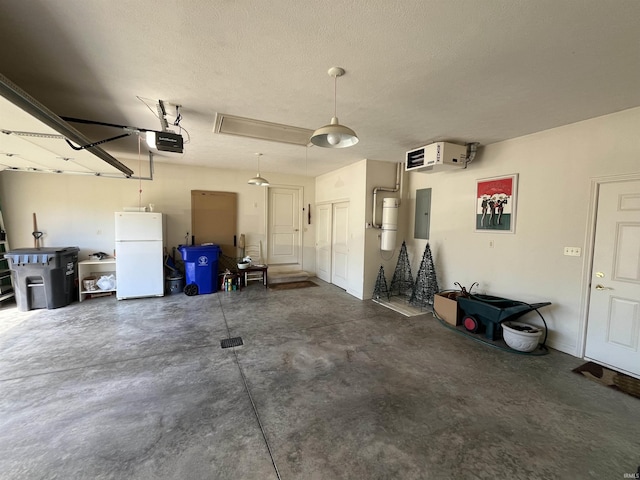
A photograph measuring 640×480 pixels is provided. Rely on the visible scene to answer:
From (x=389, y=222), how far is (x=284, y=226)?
2998 millimetres

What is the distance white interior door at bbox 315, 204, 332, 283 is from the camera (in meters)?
6.65

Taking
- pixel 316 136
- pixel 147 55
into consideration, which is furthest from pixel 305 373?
pixel 147 55

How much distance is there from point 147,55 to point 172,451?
2.89 meters

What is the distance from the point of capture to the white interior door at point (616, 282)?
9.11ft

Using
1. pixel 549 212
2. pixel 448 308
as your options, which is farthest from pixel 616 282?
pixel 448 308

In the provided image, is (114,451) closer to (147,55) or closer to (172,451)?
(172,451)

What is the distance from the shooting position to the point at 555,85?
7.60ft

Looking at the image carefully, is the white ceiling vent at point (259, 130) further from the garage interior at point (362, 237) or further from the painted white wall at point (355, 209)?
the painted white wall at point (355, 209)

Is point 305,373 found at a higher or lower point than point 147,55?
lower

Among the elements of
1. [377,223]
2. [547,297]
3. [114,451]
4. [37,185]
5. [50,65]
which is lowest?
[114,451]

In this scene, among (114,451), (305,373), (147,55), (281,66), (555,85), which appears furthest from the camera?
(305,373)

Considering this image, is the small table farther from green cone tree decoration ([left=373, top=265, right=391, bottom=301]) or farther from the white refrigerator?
green cone tree decoration ([left=373, top=265, right=391, bottom=301])

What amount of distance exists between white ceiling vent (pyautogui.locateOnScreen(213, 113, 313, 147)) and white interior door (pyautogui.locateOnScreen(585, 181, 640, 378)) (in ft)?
12.1

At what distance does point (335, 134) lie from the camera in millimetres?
2076
